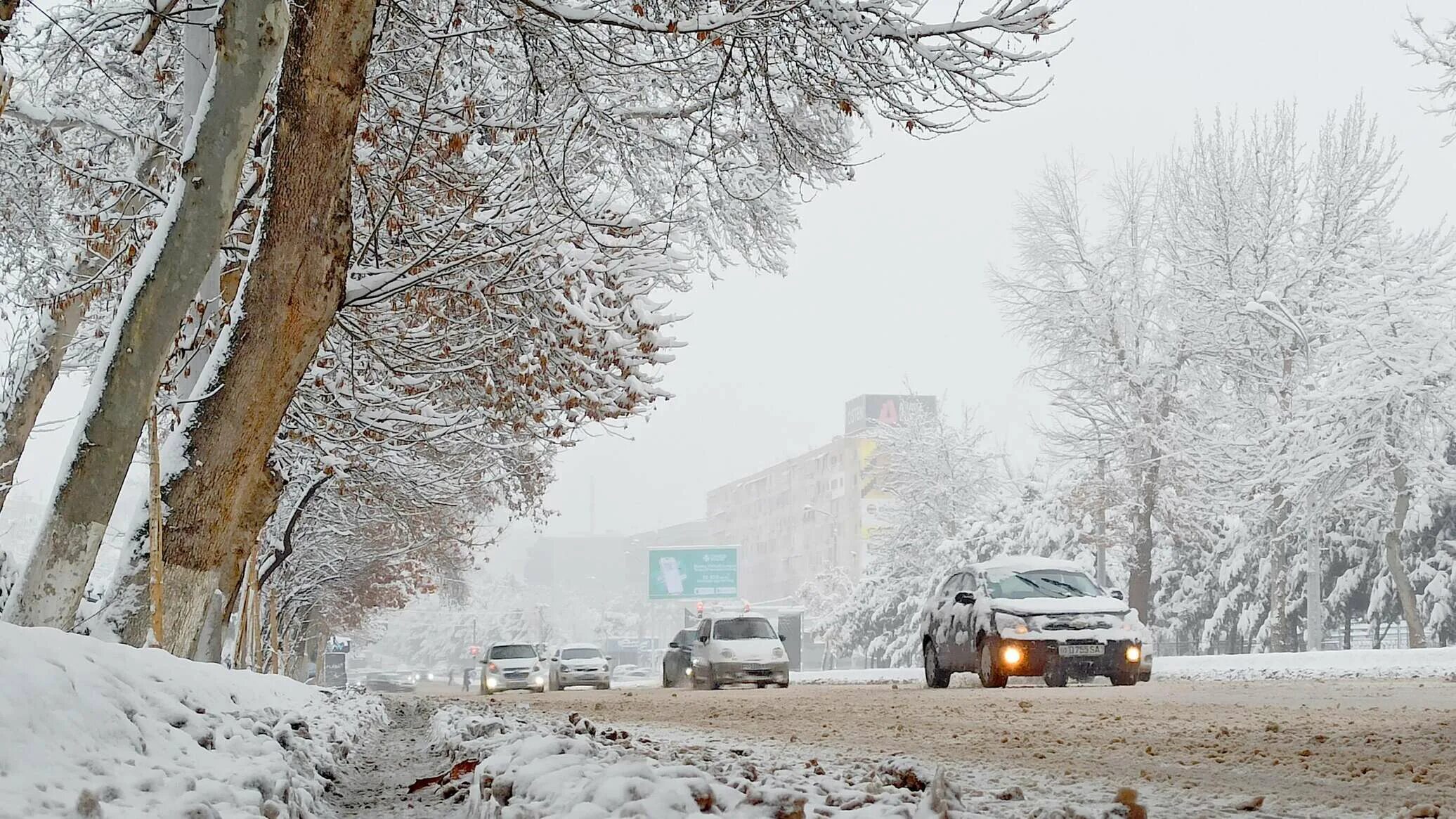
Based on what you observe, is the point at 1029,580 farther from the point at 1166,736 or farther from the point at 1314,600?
the point at 1314,600

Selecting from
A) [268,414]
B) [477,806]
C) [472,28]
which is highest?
[472,28]

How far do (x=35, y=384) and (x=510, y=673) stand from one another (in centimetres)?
2291

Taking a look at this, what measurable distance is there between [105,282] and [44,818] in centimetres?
1001

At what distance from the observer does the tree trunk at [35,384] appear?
42.9 feet

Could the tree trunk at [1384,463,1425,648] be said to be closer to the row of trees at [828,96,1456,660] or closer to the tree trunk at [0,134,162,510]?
the row of trees at [828,96,1456,660]

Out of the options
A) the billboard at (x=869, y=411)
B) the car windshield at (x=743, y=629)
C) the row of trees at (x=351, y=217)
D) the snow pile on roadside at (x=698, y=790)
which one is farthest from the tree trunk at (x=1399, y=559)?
the billboard at (x=869, y=411)

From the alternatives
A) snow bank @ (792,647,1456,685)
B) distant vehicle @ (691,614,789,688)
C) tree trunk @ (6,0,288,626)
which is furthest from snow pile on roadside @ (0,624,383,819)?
distant vehicle @ (691,614,789,688)

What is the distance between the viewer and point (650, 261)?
1359 centimetres

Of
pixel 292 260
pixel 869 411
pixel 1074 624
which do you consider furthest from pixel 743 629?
pixel 869 411

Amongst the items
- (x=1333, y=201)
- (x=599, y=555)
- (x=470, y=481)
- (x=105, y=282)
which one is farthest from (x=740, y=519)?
(x=105, y=282)

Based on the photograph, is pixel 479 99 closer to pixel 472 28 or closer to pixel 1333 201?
pixel 472 28

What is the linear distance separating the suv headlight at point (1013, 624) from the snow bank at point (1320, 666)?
439 centimetres

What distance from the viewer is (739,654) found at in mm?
23656

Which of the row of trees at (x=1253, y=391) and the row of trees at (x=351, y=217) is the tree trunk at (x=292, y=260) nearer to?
the row of trees at (x=351, y=217)
